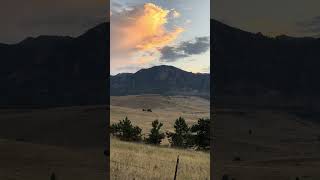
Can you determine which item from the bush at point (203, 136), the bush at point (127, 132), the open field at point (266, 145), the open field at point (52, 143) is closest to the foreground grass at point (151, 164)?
the open field at point (52, 143)

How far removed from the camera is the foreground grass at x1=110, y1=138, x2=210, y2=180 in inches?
1024

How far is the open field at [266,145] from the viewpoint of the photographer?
Answer: 62.2 ft

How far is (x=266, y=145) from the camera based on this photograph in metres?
20.1

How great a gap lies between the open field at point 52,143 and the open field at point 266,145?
5095mm

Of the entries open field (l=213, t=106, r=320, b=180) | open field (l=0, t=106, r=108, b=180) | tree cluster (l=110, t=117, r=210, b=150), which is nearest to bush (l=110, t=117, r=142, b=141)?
tree cluster (l=110, t=117, r=210, b=150)

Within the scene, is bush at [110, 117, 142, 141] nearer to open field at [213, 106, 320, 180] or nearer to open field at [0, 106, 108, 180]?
open field at [213, 106, 320, 180]

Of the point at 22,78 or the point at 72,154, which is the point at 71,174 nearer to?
the point at 72,154

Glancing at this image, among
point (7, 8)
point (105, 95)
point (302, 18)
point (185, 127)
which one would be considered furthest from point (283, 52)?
point (185, 127)

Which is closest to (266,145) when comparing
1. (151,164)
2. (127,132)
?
(151,164)

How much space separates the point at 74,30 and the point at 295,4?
29.5ft

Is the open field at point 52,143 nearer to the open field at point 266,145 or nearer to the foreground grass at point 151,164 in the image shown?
the foreground grass at point 151,164

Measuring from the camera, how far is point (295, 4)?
19734 mm

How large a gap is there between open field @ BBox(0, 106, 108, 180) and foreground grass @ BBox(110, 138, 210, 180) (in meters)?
4.31

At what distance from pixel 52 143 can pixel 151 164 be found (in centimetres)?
1104
